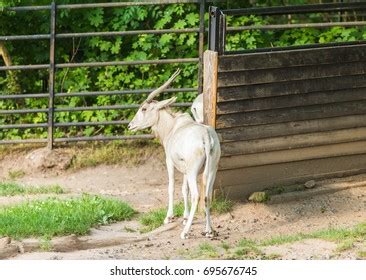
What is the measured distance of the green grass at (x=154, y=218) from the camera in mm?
12273

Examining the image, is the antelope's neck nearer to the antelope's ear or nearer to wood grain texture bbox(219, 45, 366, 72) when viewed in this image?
the antelope's ear

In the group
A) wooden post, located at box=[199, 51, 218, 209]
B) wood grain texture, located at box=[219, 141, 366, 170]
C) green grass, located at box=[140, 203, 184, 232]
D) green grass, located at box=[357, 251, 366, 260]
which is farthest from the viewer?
wood grain texture, located at box=[219, 141, 366, 170]

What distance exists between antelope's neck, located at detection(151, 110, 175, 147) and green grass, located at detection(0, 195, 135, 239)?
3.23 ft

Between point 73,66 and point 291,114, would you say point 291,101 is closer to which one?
point 291,114

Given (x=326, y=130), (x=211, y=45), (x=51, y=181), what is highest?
(x=211, y=45)

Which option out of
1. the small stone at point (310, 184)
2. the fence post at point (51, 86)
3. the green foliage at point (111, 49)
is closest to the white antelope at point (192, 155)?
the small stone at point (310, 184)

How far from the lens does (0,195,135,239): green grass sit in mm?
11508

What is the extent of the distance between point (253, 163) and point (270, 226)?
106 cm

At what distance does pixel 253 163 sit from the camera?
1303cm

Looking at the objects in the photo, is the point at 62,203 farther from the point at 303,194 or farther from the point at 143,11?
the point at 143,11

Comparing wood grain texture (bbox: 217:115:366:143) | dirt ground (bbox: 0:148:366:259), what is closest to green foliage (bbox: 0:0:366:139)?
dirt ground (bbox: 0:148:366:259)

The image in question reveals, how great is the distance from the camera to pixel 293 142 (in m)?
13.2

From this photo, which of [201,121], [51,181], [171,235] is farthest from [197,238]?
[51,181]

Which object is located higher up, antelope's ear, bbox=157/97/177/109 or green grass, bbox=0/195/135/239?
antelope's ear, bbox=157/97/177/109
